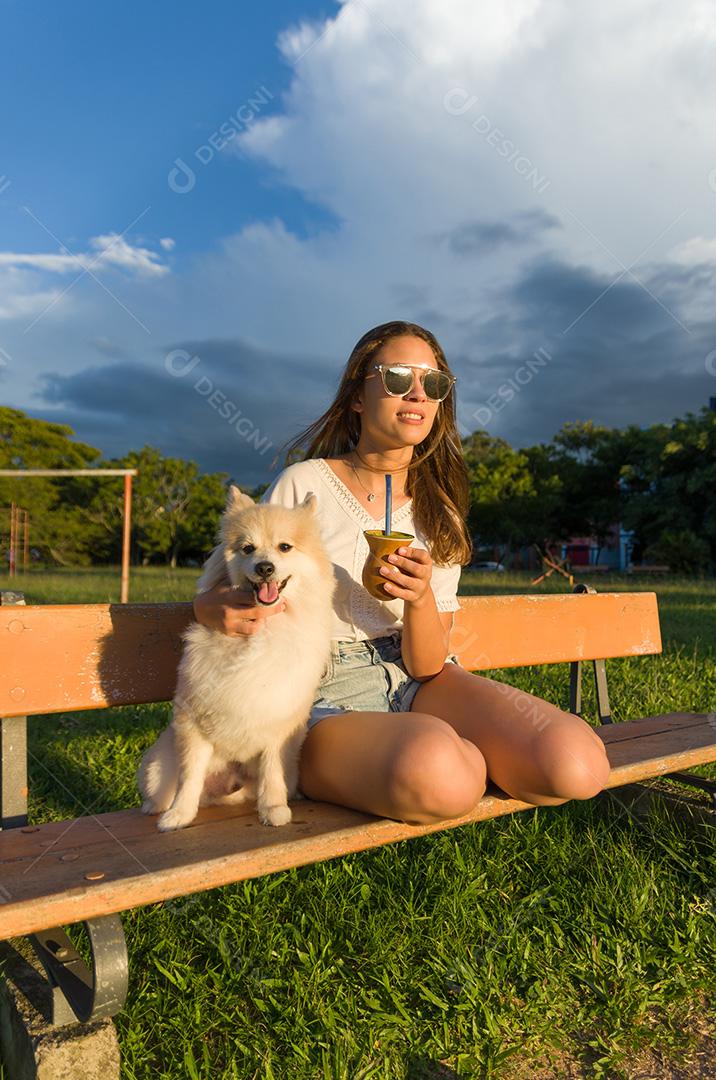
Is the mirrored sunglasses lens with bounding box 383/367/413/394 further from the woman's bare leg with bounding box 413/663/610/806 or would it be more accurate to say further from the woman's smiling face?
the woman's bare leg with bounding box 413/663/610/806

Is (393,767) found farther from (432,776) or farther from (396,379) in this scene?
(396,379)

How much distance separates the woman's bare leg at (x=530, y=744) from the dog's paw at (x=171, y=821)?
3.16 feet

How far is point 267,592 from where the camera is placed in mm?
2311

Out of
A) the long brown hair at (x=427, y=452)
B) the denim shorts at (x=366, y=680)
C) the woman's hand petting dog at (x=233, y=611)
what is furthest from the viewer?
the long brown hair at (x=427, y=452)

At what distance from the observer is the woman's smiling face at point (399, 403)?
296 centimetres

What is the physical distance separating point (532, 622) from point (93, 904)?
2560 mm

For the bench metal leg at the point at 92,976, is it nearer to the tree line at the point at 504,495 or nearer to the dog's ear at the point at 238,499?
the dog's ear at the point at 238,499

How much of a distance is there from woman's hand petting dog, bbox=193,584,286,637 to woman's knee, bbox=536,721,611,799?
897 mm

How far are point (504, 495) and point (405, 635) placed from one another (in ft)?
130

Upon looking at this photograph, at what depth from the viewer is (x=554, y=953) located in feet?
8.56

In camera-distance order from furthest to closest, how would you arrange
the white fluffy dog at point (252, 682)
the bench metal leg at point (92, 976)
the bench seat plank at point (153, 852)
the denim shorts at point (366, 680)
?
1. the denim shorts at point (366, 680)
2. the white fluffy dog at point (252, 682)
3. the bench metal leg at point (92, 976)
4. the bench seat plank at point (153, 852)

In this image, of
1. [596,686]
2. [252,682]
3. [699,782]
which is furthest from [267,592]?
A: [596,686]

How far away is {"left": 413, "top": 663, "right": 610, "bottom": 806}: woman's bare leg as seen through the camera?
2402 millimetres

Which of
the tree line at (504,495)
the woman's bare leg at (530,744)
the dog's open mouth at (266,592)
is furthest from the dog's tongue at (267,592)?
the tree line at (504,495)
